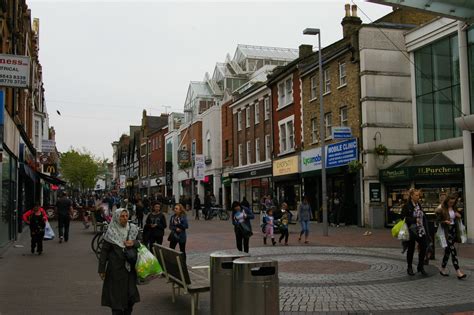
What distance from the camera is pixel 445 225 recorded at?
33.2 feet

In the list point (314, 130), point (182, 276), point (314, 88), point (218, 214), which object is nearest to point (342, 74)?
point (314, 88)

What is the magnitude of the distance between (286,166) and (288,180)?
995 millimetres

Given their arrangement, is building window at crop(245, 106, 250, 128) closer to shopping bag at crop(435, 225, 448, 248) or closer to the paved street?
the paved street

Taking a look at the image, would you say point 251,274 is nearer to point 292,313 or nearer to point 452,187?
point 292,313

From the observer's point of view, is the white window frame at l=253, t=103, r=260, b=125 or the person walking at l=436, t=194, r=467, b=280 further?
the white window frame at l=253, t=103, r=260, b=125

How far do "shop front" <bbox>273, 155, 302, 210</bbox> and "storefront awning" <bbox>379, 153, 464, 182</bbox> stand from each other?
26.8 feet

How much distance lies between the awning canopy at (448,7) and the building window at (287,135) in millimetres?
22206

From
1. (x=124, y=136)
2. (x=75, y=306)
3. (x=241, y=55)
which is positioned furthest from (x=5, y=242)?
(x=124, y=136)

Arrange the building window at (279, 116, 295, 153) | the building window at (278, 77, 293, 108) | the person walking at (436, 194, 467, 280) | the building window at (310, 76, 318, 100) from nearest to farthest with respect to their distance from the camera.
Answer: the person walking at (436, 194, 467, 280)
the building window at (310, 76, 318, 100)
the building window at (279, 116, 295, 153)
the building window at (278, 77, 293, 108)

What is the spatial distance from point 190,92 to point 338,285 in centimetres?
5022

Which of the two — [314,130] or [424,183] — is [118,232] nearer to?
[424,183]

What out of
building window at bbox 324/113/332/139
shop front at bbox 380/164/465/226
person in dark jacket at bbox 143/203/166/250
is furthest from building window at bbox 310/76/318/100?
person in dark jacket at bbox 143/203/166/250

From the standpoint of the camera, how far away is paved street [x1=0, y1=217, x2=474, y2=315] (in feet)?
25.8

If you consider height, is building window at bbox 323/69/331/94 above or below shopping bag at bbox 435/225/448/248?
above
